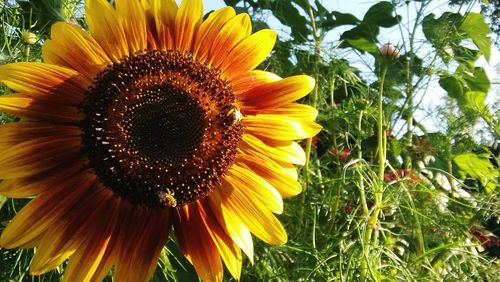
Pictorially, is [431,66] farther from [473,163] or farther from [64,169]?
[64,169]

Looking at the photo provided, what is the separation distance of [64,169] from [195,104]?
221 mm

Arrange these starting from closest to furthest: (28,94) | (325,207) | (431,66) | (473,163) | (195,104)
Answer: (28,94), (195,104), (325,207), (431,66), (473,163)

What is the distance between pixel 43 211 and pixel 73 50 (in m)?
0.23

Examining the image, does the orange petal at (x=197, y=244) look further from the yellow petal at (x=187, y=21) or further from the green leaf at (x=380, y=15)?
the green leaf at (x=380, y=15)

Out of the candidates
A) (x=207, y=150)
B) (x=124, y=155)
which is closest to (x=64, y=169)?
(x=124, y=155)

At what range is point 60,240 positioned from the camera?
85cm

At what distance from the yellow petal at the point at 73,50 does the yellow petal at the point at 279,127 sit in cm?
25

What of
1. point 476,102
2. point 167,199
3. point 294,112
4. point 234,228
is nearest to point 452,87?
point 476,102

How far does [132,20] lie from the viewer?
0.85 metres

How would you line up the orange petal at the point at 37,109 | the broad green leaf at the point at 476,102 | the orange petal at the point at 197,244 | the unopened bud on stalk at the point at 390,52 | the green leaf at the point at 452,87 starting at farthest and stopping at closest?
the green leaf at the point at 452,87
the broad green leaf at the point at 476,102
the unopened bud on stalk at the point at 390,52
the orange petal at the point at 197,244
the orange petal at the point at 37,109

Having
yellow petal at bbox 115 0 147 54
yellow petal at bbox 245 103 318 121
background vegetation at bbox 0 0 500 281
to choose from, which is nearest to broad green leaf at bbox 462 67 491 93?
background vegetation at bbox 0 0 500 281

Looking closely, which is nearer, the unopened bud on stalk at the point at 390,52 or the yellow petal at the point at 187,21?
the yellow petal at the point at 187,21

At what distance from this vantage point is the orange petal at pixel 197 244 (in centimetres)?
89

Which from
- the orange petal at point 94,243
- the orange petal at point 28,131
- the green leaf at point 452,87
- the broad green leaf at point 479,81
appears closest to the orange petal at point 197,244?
the orange petal at point 94,243
